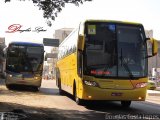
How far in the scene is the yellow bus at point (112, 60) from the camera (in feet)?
56.1

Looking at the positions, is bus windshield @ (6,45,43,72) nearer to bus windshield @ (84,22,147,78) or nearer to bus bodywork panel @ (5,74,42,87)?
bus bodywork panel @ (5,74,42,87)

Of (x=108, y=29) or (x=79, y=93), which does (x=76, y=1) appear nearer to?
(x=108, y=29)

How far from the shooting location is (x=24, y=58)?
30531mm

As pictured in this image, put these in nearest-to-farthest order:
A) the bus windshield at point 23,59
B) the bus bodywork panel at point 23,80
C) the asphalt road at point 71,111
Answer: the asphalt road at point 71,111, the bus bodywork panel at point 23,80, the bus windshield at point 23,59

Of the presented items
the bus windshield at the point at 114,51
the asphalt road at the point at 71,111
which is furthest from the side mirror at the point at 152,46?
the asphalt road at the point at 71,111

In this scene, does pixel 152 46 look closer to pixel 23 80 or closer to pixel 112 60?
pixel 112 60

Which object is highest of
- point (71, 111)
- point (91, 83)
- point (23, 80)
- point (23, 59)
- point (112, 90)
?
point (23, 59)

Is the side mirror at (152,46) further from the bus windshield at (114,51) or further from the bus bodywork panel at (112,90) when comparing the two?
the bus bodywork panel at (112,90)

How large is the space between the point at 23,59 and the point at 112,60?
14.2m

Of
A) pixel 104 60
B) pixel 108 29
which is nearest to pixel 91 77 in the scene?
pixel 104 60

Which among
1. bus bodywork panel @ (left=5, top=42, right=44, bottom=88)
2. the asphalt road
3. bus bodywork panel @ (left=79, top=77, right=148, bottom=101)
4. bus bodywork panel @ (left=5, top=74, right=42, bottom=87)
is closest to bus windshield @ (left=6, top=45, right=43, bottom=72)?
bus bodywork panel @ (left=5, top=42, right=44, bottom=88)

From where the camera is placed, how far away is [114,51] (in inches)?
685

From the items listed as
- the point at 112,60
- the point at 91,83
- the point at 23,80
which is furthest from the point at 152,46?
the point at 23,80

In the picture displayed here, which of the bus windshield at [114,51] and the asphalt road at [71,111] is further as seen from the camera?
the bus windshield at [114,51]
